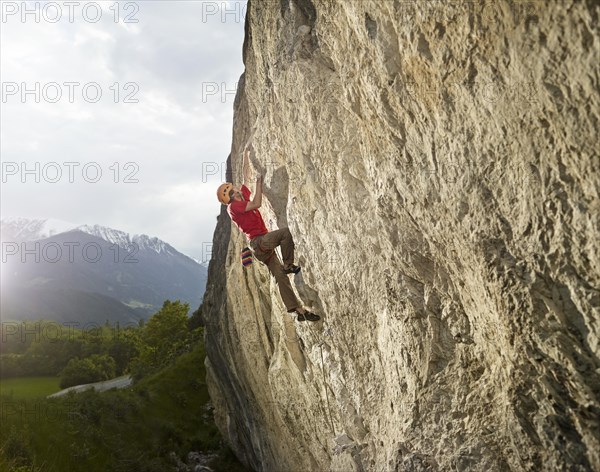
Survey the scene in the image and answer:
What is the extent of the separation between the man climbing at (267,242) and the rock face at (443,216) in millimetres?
299

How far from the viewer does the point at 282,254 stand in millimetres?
9234

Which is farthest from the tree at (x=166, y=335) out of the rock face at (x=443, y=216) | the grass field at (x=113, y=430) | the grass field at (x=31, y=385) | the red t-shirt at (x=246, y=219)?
the rock face at (x=443, y=216)

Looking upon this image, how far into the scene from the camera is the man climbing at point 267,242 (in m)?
9.01

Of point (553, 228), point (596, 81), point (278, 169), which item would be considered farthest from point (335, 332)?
point (596, 81)

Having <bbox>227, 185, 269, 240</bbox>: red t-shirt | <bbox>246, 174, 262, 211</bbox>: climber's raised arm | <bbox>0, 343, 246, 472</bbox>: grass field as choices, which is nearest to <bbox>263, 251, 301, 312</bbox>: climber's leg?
<bbox>227, 185, 269, 240</bbox>: red t-shirt

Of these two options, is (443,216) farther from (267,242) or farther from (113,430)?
(113,430)

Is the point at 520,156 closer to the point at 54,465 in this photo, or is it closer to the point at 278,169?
the point at 278,169

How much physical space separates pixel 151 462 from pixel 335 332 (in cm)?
1907

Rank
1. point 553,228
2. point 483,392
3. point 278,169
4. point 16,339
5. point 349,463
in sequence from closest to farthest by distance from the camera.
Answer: point 553,228 → point 483,392 → point 349,463 → point 278,169 → point 16,339

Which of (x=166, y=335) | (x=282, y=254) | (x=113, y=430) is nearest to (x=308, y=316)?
(x=282, y=254)

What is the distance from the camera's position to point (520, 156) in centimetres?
392

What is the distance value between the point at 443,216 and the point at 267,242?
188 inches

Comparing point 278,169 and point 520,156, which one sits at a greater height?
point 278,169

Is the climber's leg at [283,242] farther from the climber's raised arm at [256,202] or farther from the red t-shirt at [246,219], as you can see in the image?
the climber's raised arm at [256,202]
